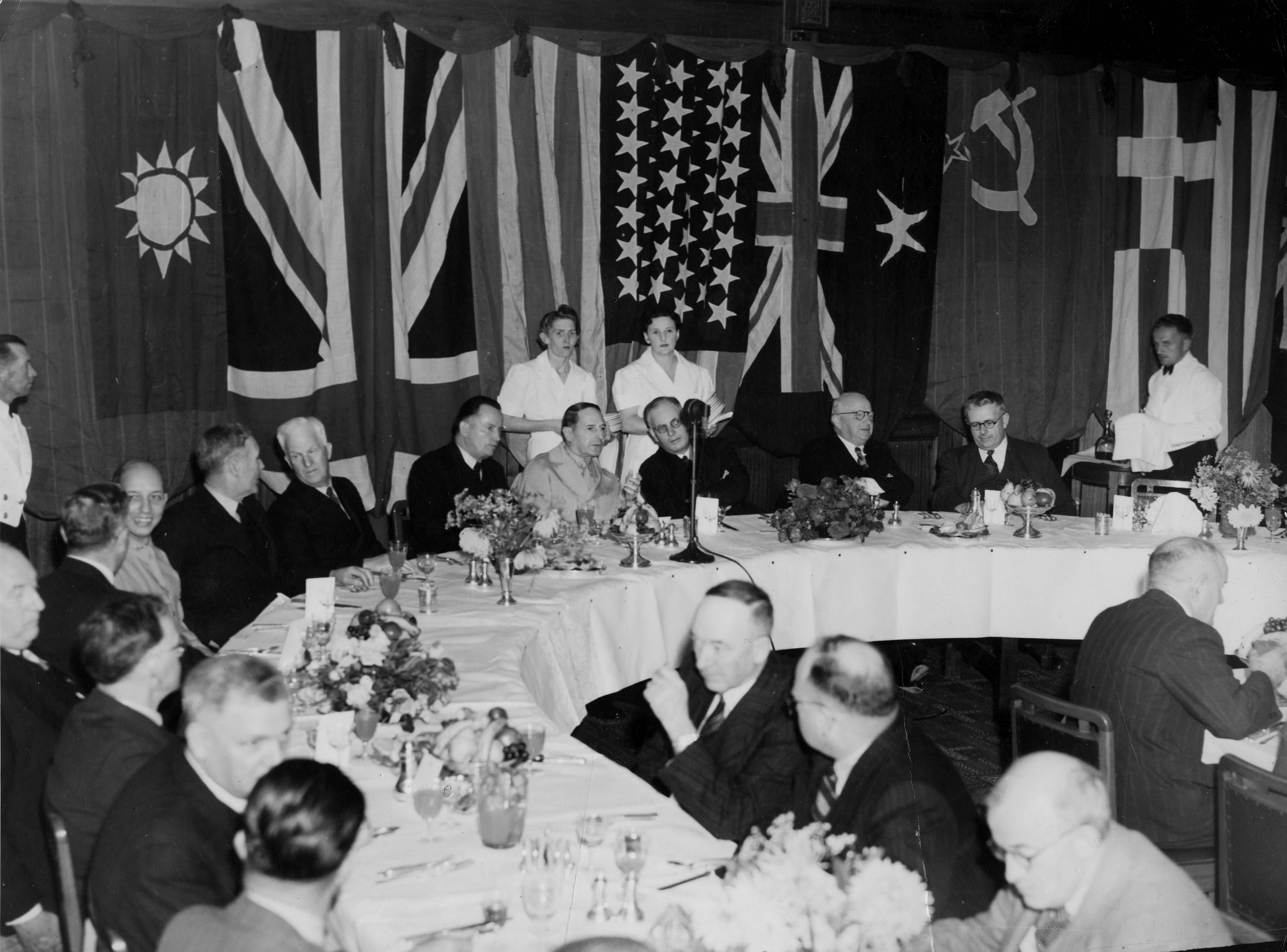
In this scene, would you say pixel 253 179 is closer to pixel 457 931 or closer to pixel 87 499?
pixel 87 499

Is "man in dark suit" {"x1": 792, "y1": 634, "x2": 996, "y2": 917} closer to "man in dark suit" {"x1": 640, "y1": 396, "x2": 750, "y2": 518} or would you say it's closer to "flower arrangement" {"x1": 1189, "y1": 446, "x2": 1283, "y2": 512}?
"man in dark suit" {"x1": 640, "y1": 396, "x2": 750, "y2": 518}

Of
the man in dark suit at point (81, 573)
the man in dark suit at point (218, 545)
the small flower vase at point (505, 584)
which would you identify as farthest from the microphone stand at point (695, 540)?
the man in dark suit at point (81, 573)

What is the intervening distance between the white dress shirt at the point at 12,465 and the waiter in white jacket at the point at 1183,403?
21.6ft

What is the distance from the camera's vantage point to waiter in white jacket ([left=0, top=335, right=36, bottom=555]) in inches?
213

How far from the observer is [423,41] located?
278 inches

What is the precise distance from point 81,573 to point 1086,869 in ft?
9.90

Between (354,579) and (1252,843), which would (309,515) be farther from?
(1252,843)

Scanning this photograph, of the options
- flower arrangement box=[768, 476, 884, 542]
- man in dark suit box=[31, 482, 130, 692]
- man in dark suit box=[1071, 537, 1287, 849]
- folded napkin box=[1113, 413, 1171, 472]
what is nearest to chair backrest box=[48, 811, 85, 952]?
man in dark suit box=[31, 482, 130, 692]

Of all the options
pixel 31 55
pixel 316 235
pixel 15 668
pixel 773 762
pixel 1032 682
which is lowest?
pixel 1032 682

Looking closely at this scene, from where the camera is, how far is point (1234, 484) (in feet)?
18.5

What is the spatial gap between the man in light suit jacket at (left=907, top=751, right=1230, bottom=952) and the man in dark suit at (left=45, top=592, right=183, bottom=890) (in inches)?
68.2

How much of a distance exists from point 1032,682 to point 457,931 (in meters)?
5.00

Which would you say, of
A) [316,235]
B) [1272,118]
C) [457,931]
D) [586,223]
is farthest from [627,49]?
[457,931]

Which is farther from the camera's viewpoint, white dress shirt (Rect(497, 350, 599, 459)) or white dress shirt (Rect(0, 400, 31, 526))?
white dress shirt (Rect(497, 350, 599, 459))
